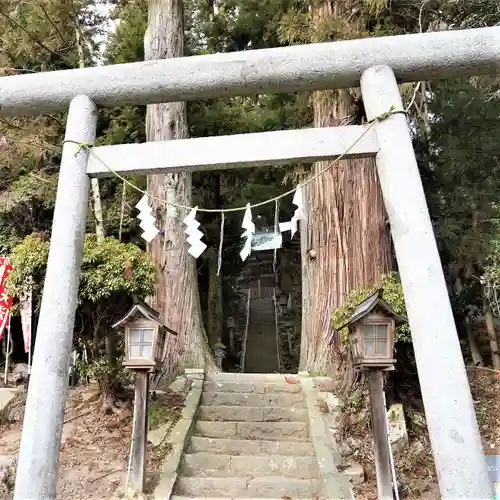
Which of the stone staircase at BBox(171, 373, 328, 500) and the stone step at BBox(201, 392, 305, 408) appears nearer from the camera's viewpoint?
the stone staircase at BBox(171, 373, 328, 500)

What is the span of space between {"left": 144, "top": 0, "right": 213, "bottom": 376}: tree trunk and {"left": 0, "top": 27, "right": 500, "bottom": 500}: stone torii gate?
3.39m

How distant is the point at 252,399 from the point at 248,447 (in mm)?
898

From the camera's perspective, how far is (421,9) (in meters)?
5.60

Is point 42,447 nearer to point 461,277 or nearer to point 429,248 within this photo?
point 429,248

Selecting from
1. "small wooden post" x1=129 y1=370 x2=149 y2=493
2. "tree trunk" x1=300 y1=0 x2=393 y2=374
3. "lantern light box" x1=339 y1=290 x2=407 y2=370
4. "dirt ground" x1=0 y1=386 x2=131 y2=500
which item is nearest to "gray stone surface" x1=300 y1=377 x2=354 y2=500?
"tree trunk" x1=300 y1=0 x2=393 y2=374

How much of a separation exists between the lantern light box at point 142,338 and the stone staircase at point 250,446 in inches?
42.2

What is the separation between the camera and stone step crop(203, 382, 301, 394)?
589 centimetres

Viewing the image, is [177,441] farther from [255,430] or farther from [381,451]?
[381,451]

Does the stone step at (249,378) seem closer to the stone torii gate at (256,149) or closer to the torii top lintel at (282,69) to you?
the stone torii gate at (256,149)

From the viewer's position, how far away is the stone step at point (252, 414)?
5.35 metres

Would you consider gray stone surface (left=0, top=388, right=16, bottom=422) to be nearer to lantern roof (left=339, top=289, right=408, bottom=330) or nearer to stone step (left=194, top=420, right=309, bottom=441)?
stone step (left=194, top=420, right=309, bottom=441)

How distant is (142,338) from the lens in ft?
14.3

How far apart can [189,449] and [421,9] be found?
5.50 meters

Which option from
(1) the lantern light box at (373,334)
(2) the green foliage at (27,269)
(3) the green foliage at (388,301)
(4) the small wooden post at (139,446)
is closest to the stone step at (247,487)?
(4) the small wooden post at (139,446)
